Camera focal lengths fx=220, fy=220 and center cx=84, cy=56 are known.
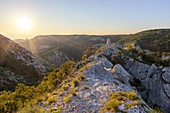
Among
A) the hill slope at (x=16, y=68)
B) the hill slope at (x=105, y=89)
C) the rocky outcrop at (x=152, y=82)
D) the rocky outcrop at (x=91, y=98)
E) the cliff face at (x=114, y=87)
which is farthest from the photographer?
the hill slope at (x=16, y=68)

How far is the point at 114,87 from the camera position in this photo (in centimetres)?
3008

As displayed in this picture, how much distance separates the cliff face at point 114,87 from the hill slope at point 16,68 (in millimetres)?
87568

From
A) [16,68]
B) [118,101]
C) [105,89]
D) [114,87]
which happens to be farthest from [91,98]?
[16,68]

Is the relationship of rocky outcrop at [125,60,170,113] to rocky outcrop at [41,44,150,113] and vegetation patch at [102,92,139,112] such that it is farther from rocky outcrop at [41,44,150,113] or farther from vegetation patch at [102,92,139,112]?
vegetation patch at [102,92,139,112]

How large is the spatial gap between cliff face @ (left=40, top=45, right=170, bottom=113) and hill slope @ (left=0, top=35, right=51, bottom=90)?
87.6 meters

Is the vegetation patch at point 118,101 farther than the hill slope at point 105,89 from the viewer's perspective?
No

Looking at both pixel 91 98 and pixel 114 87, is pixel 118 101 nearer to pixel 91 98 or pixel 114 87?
pixel 91 98

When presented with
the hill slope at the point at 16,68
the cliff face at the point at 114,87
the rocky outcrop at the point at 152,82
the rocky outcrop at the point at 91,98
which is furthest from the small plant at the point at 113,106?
the hill slope at the point at 16,68

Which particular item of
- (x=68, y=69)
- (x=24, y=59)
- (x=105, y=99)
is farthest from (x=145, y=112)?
(x=24, y=59)

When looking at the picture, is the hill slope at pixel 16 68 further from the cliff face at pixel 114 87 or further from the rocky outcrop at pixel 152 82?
the cliff face at pixel 114 87

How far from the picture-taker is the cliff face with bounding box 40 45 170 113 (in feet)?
73.8

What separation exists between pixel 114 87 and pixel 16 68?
468 ft

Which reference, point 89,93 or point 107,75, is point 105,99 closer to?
point 89,93

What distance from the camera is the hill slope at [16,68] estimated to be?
5453 inches
